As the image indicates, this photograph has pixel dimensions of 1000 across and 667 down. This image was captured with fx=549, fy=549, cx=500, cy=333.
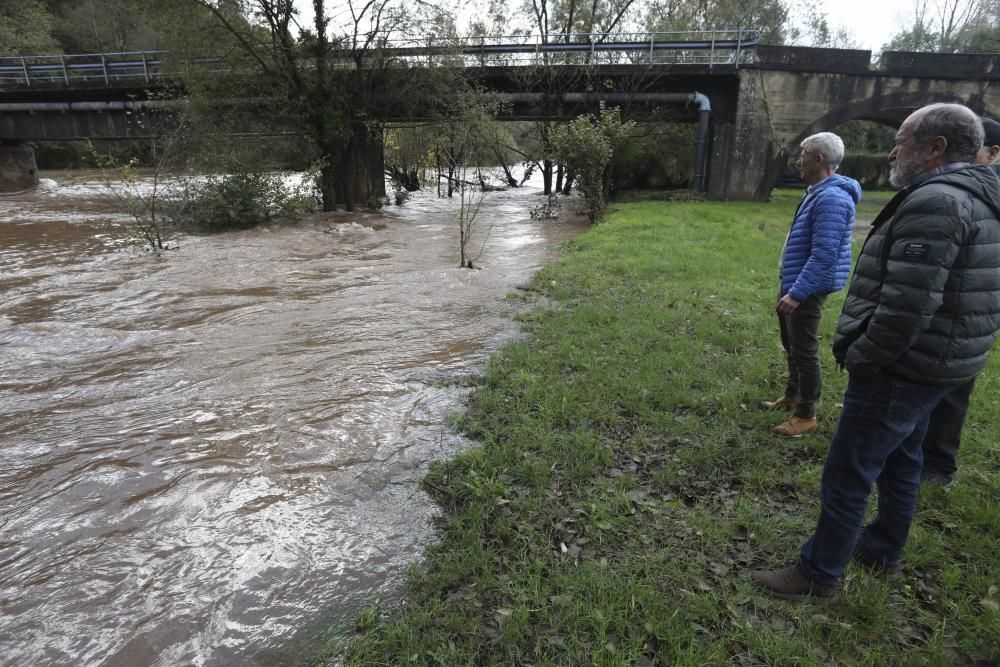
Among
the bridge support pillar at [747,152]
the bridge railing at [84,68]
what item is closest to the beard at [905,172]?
the bridge support pillar at [747,152]

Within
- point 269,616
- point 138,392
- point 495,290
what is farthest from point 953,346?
point 495,290

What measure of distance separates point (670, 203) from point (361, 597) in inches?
733

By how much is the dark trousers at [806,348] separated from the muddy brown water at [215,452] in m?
2.80

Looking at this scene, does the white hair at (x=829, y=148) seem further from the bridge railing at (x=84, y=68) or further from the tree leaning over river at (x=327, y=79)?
the bridge railing at (x=84, y=68)

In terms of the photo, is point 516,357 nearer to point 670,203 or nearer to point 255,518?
point 255,518

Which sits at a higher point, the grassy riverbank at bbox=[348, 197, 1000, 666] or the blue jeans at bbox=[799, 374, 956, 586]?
the blue jeans at bbox=[799, 374, 956, 586]

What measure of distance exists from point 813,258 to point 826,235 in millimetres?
174

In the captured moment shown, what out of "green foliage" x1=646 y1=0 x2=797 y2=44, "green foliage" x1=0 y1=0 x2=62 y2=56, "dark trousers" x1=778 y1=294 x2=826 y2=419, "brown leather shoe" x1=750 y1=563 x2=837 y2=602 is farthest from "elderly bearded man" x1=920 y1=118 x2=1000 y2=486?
"green foliage" x1=0 y1=0 x2=62 y2=56

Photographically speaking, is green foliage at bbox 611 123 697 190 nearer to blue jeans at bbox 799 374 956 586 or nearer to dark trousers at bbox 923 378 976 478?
dark trousers at bbox 923 378 976 478

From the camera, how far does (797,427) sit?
4.33m

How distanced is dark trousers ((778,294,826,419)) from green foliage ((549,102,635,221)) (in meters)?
13.0

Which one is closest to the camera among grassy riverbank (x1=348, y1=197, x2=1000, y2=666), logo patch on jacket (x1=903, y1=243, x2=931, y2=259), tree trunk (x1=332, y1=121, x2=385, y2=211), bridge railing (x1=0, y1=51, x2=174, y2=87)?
logo patch on jacket (x1=903, y1=243, x2=931, y2=259)

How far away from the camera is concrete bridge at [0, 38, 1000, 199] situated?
761 inches

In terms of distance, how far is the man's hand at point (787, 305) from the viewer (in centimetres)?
396
